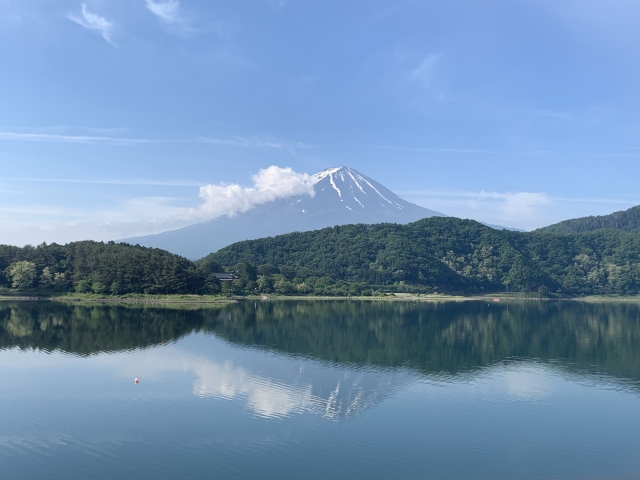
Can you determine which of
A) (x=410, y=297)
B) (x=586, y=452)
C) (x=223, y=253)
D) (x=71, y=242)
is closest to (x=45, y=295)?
(x=71, y=242)

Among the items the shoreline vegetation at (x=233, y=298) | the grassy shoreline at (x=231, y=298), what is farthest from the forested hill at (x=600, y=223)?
the grassy shoreline at (x=231, y=298)

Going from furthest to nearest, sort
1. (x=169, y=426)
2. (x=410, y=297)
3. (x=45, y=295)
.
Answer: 1. (x=410, y=297)
2. (x=45, y=295)
3. (x=169, y=426)

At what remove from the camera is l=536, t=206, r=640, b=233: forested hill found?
18625 centimetres

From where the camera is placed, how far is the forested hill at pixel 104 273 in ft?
239

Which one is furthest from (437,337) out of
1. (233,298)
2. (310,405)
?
(233,298)

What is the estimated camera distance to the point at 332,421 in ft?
62.7

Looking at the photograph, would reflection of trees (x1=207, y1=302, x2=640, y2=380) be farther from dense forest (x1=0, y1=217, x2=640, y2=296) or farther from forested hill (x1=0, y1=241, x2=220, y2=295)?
dense forest (x1=0, y1=217, x2=640, y2=296)

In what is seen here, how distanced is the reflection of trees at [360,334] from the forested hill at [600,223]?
452 ft

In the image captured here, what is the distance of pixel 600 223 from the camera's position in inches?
7564

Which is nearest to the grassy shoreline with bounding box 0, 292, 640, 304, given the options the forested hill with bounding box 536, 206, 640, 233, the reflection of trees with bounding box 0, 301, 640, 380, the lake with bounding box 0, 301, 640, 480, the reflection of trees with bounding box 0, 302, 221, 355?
the reflection of trees with bounding box 0, 301, 640, 380

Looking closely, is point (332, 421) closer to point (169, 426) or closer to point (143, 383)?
point (169, 426)

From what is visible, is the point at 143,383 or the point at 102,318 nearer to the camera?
the point at 143,383

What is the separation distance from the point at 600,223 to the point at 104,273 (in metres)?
178

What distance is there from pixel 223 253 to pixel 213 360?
92.3m
